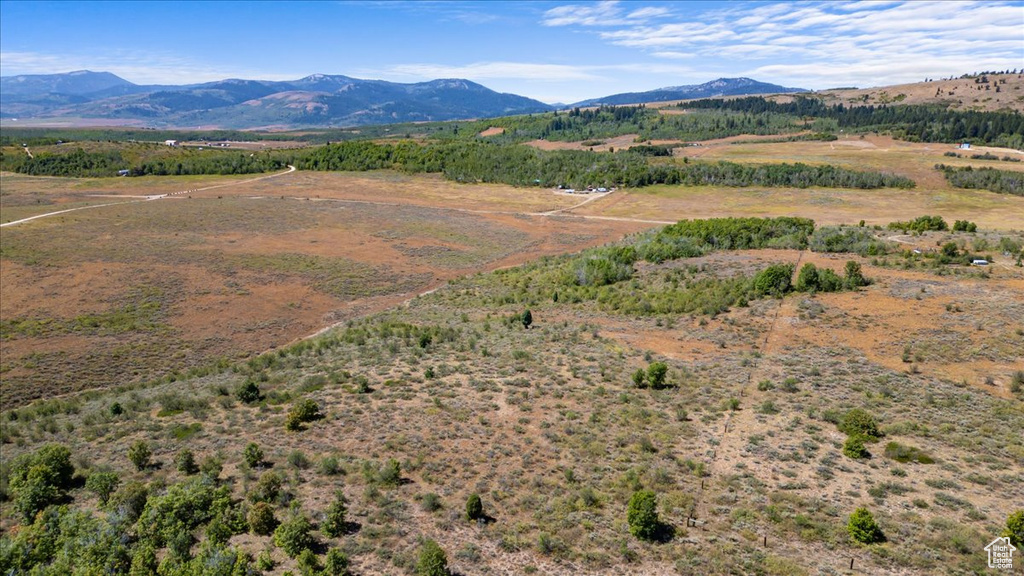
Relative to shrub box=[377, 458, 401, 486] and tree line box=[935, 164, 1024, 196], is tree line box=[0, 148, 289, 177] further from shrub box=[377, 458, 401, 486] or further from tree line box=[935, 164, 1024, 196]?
tree line box=[935, 164, 1024, 196]

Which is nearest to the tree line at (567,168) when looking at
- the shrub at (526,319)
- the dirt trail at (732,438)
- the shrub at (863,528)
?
the shrub at (526,319)

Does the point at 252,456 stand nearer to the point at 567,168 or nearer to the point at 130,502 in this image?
the point at 130,502

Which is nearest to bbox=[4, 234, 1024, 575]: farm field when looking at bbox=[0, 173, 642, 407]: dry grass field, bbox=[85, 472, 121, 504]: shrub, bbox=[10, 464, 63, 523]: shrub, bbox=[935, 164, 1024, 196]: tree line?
bbox=[85, 472, 121, 504]: shrub

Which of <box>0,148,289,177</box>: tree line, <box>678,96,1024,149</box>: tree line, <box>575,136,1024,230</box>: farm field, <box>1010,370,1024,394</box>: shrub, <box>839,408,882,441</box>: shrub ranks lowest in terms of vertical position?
<box>839,408,882,441</box>: shrub

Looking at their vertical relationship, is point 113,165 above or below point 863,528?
above

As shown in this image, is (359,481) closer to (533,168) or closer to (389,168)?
(533,168)

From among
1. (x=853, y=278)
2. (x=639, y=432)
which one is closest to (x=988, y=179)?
(x=853, y=278)

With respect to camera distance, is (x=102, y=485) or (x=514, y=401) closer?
(x=102, y=485)
